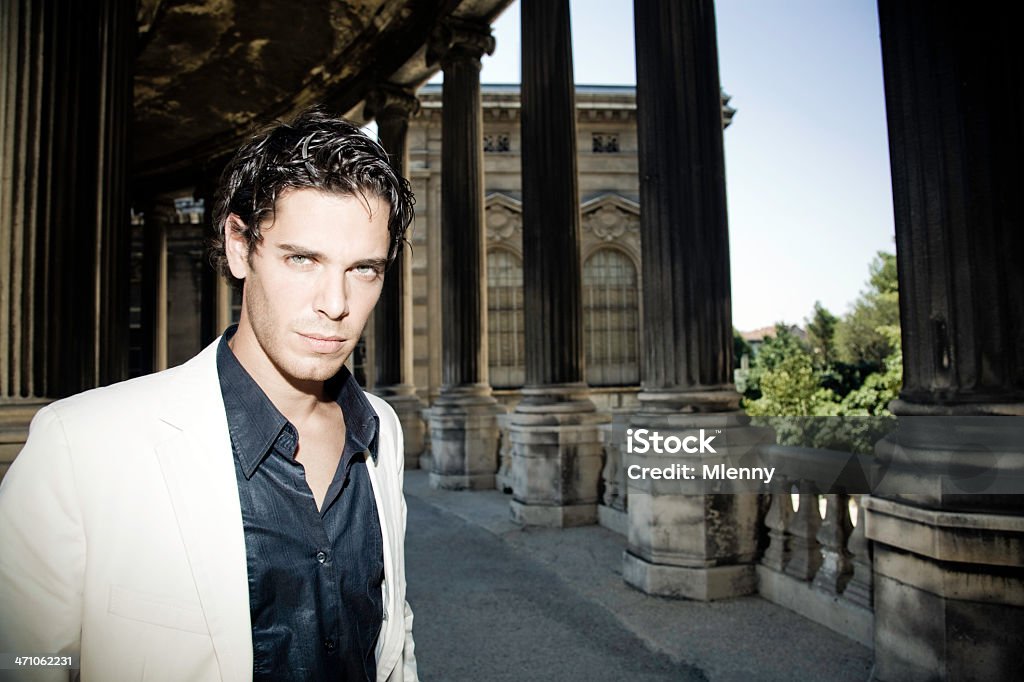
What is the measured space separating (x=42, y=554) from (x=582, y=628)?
4.12 meters

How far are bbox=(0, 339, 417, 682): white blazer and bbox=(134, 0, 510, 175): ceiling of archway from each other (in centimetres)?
1064

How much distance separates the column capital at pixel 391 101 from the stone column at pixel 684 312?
815 centimetres

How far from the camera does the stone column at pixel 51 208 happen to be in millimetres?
3549

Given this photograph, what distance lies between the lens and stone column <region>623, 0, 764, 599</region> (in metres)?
5.37

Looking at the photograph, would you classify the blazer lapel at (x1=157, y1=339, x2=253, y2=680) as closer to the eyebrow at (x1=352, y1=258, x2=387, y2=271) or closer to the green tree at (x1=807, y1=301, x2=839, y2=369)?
the eyebrow at (x1=352, y1=258, x2=387, y2=271)

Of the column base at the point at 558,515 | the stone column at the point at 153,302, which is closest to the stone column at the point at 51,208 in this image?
Answer: the column base at the point at 558,515

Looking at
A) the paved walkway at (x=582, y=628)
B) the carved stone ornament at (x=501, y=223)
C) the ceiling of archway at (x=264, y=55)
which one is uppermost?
the ceiling of archway at (x=264, y=55)

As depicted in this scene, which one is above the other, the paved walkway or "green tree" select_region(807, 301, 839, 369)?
"green tree" select_region(807, 301, 839, 369)

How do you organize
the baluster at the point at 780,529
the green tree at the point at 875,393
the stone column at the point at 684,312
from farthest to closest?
1. the green tree at the point at 875,393
2. the stone column at the point at 684,312
3. the baluster at the point at 780,529

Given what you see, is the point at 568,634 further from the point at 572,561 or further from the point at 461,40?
the point at 461,40

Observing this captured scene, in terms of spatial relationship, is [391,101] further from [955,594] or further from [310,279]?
[310,279]

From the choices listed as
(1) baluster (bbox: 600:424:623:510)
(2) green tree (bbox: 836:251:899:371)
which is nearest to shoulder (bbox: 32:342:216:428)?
(1) baluster (bbox: 600:424:623:510)

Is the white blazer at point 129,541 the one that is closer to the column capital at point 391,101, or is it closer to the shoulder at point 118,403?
the shoulder at point 118,403

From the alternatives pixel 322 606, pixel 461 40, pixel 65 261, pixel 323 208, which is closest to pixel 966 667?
pixel 322 606
